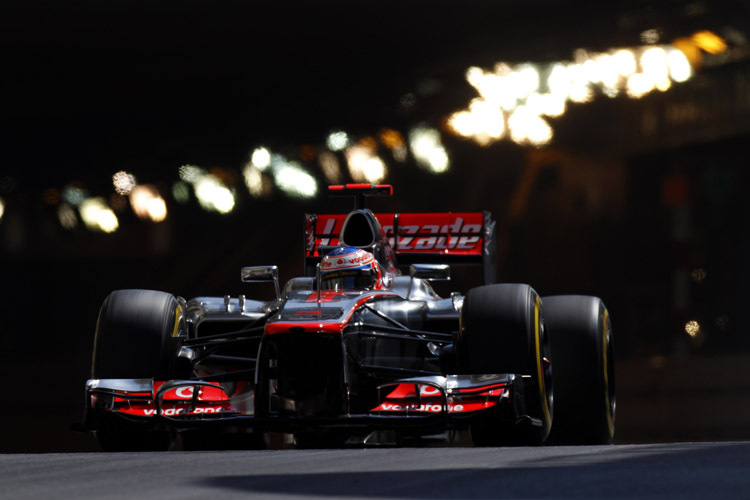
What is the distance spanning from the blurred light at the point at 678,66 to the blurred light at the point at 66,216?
588cm

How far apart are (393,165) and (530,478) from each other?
8.53 m

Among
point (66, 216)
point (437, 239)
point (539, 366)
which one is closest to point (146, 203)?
point (66, 216)

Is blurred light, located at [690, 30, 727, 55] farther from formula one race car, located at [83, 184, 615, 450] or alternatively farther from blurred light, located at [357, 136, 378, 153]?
formula one race car, located at [83, 184, 615, 450]

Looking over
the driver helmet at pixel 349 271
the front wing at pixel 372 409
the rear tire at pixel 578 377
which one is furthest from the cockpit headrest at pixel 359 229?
the front wing at pixel 372 409

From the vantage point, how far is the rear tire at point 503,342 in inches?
291

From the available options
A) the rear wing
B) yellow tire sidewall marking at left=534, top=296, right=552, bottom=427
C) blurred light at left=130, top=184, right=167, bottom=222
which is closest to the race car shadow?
yellow tire sidewall marking at left=534, top=296, right=552, bottom=427

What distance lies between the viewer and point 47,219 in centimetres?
1293

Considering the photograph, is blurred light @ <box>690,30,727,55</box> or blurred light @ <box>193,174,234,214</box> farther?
blurred light @ <box>193,174,234,214</box>

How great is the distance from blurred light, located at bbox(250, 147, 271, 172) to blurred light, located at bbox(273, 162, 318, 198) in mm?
119

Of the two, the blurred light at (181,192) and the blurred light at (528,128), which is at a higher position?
the blurred light at (528,128)

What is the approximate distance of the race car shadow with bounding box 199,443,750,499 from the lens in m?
4.65

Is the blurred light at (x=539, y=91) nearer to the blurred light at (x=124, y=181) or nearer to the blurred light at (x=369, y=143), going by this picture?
the blurred light at (x=369, y=143)

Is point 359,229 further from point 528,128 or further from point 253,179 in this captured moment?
point 528,128

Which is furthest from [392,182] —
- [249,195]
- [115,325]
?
[115,325]
